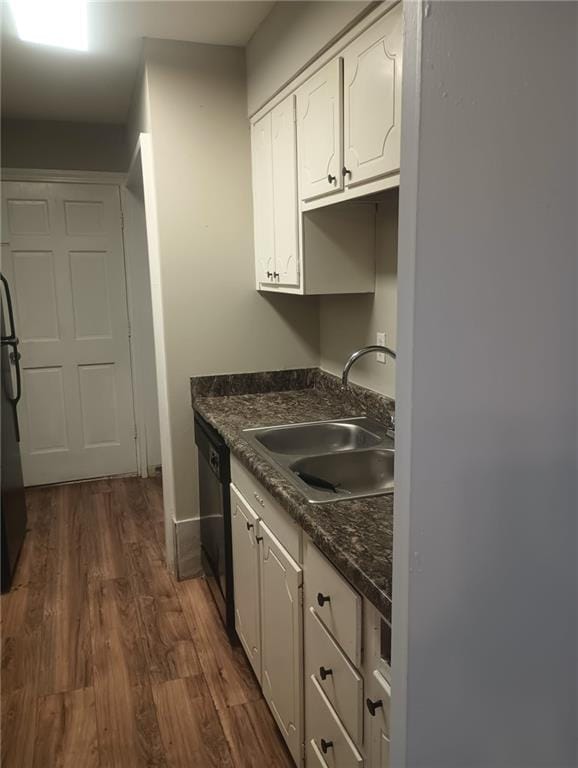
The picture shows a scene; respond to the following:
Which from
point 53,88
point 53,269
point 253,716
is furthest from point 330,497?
point 53,269

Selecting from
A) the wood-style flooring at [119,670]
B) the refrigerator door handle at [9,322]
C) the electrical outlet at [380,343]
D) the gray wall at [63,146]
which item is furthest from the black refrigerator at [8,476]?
the electrical outlet at [380,343]

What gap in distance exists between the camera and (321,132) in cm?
196

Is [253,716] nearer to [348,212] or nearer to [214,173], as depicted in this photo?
[348,212]

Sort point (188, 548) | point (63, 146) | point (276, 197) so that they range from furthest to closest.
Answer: point (63, 146)
point (188, 548)
point (276, 197)

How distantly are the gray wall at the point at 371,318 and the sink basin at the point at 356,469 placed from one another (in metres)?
0.36

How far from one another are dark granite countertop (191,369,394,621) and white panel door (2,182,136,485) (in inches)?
67.0

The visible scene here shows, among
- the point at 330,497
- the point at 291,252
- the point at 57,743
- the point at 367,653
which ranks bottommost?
the point at 57,743

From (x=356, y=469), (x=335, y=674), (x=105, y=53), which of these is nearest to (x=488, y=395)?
(x=335, y=674)

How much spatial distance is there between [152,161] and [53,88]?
1080 mm

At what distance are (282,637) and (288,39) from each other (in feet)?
6.83

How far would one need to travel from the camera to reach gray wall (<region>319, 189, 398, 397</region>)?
7.20 feet

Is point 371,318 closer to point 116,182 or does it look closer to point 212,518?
point 212,518

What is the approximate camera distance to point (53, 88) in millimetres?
3139

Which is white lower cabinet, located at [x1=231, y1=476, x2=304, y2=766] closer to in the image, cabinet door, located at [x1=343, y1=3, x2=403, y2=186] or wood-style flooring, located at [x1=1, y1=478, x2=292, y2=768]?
wood-style flooring, located at [x1=1, y1=478, x2=292, y2=768]
